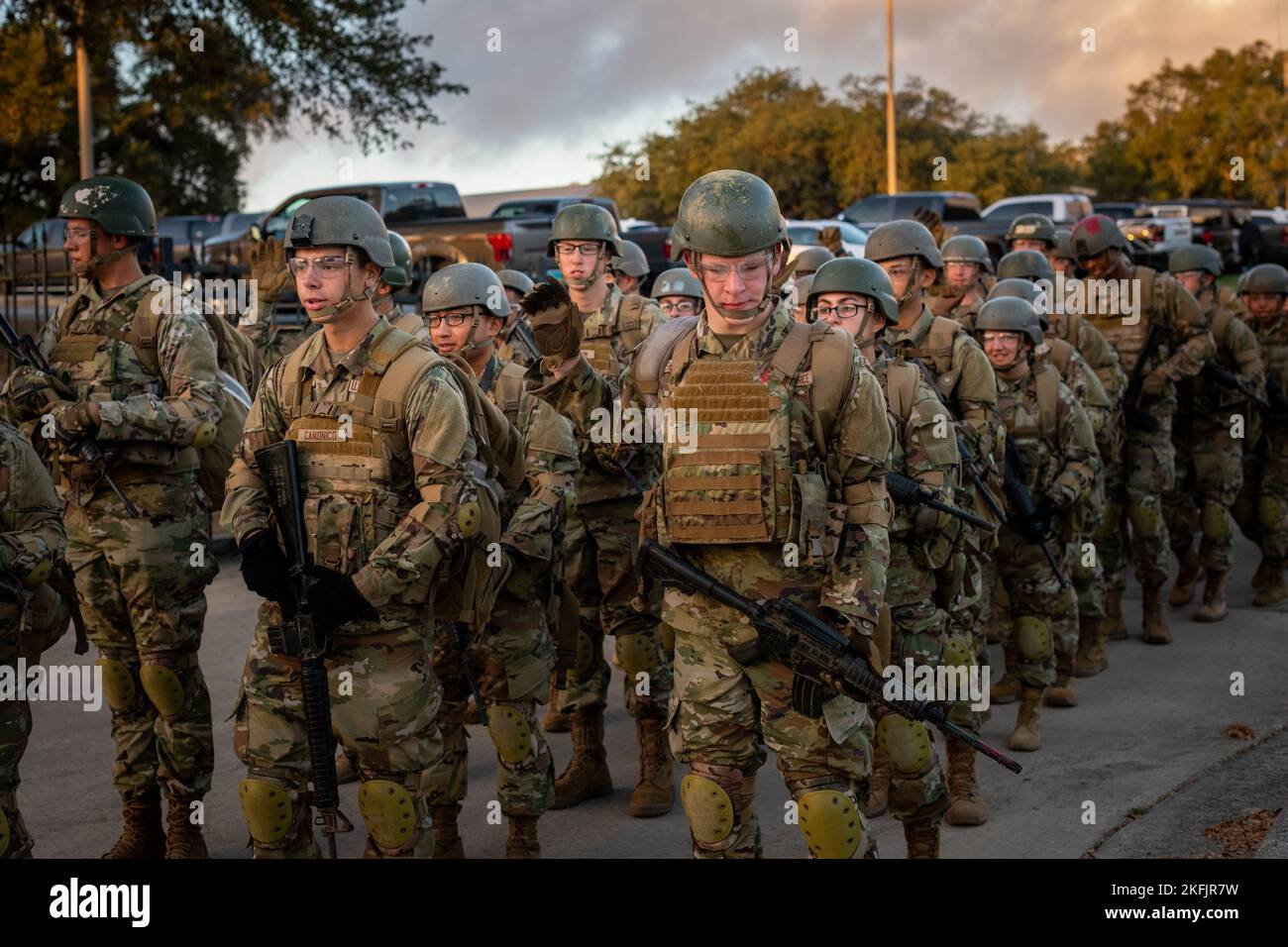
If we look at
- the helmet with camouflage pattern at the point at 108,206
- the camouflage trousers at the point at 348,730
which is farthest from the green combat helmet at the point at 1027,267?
the camouflage trousers at the point at 348,730

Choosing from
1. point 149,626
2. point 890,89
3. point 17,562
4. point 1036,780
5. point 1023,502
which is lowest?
point 1036,780

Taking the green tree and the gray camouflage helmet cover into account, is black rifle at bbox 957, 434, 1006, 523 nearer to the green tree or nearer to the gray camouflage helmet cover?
the gray camouflage helmet cover

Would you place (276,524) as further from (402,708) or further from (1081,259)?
(1081,259)

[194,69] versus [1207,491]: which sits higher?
[194,69]

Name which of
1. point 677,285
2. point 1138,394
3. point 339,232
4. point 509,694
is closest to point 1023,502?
point 677,285

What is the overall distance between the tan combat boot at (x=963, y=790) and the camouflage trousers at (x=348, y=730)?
2.77 metres

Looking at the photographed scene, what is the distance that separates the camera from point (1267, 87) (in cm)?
5147

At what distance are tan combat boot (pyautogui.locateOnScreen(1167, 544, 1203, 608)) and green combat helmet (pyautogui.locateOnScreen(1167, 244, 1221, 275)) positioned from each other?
6.54ft

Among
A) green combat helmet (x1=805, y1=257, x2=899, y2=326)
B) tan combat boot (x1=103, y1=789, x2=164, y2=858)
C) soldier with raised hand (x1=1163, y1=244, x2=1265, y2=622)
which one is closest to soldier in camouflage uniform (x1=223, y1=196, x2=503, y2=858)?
tan combat boot (x1=103, y1=789, x2=164, y2=858)

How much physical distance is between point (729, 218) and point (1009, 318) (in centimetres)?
369

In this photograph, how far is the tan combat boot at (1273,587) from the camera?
11.0 meters

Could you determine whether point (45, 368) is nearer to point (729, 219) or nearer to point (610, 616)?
point (610, 616)

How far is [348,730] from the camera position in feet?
15.9

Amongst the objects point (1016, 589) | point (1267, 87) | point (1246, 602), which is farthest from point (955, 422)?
point (1267, 87)
